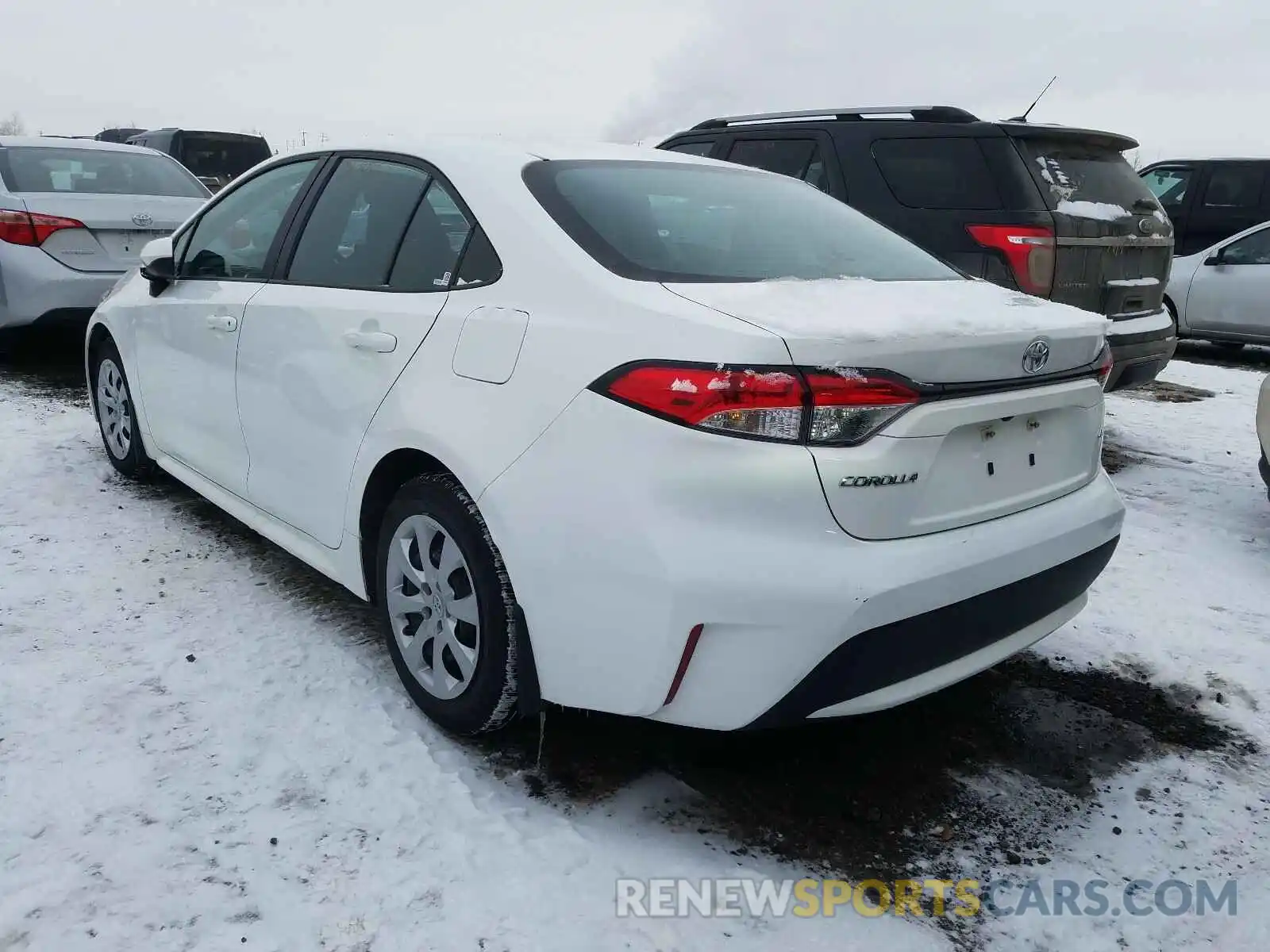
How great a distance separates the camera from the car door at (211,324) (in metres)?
3.32

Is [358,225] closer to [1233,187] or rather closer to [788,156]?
[788,156]

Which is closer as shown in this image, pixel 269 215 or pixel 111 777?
pixel 111 777

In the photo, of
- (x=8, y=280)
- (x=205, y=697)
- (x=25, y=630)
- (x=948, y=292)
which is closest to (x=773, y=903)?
(x=948, y=292)

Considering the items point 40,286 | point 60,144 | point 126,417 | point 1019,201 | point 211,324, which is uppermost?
point 60,144

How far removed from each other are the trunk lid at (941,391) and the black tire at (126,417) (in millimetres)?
3163

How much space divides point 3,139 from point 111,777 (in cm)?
616

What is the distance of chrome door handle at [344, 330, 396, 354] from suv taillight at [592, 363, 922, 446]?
904 mm

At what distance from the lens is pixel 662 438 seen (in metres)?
1.92

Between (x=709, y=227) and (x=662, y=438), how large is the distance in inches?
33.8

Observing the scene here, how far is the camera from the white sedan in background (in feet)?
28.8

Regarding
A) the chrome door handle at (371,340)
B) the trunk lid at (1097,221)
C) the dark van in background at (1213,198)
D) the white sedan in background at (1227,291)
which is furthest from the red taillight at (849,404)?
the dark van in background at (1213,198)

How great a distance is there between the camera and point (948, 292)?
7.95 feet

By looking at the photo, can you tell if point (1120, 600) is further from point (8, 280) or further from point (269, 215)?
point (8, 280)

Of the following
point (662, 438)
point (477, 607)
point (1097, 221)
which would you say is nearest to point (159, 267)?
point (477, 607)
